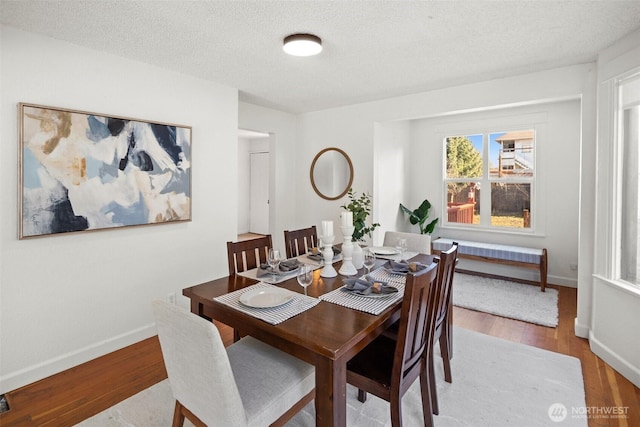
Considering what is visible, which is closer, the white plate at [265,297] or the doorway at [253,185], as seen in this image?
the white plate at [265,297]

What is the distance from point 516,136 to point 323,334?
436 centimetres

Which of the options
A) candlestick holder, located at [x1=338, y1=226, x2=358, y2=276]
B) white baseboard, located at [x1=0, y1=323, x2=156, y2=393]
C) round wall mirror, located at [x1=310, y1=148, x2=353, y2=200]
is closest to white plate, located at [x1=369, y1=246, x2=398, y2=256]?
candlestick holder, located at [x1=338, y1=226, x2=358, y2=276]

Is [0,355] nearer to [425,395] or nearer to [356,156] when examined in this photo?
[425,395]

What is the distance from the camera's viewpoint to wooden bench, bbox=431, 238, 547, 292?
4055 mm

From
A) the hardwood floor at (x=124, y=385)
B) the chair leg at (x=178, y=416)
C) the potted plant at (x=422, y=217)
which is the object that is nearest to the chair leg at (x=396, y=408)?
the chair leg at (x=178, y=416)

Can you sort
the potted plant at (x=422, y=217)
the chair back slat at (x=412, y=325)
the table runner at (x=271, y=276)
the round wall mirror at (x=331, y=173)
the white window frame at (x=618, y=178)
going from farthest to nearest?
the potted plant at (x=422, y=217), the round wall mirror at (x=331, y=173), the white window frame at (x=618, y=178), the table runner at (x=271, y=276), the chair back slat at (x=412, y=325)

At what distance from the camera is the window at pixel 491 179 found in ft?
14.9

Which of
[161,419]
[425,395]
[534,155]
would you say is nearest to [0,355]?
[161,419]

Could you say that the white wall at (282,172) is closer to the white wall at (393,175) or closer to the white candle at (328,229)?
the white wall at (393,175)

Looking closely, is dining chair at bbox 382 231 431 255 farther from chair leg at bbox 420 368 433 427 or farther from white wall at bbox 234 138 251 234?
white wall at bbox 234 138 251 234

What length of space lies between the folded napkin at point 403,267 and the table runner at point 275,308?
0.69m

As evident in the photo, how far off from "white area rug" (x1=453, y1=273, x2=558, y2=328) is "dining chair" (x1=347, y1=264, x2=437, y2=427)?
1989 millimetres

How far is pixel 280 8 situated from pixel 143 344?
8.88 feet

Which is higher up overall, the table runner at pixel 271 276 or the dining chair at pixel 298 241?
the dining chair at pixel 298 241
